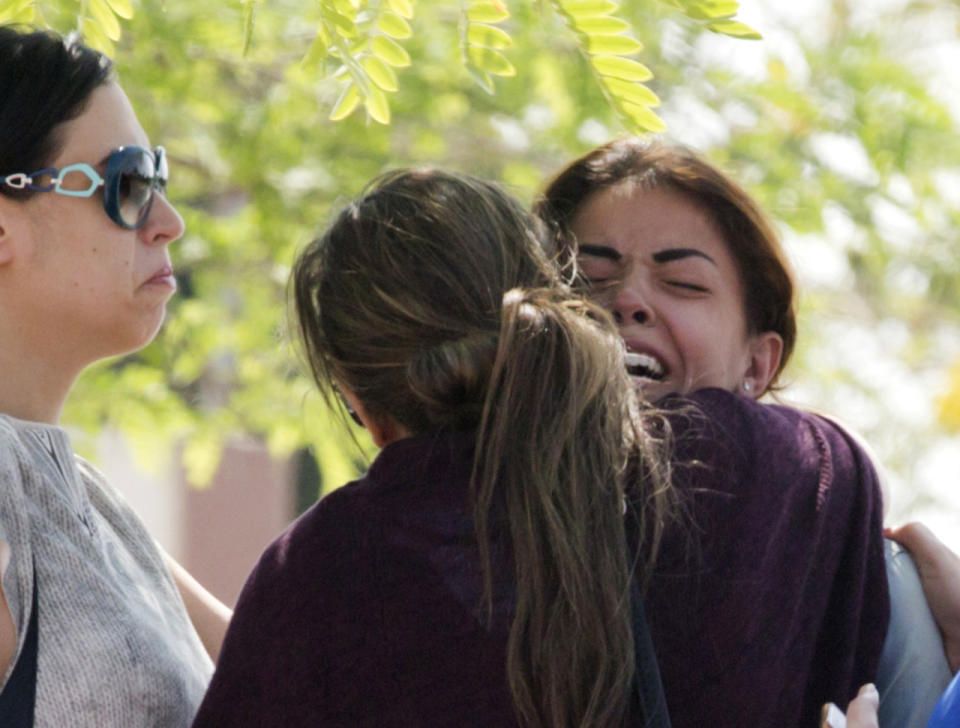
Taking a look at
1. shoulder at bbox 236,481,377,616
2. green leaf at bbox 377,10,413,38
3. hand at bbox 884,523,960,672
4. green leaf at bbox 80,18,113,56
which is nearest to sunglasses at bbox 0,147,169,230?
green leaf at bbox 80,18,113,56

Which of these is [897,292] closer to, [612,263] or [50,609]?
[612,263]

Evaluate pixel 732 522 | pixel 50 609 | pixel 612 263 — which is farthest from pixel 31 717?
pixel 612 263

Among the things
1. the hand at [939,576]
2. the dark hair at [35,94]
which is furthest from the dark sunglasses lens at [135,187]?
the hand at [939,576]

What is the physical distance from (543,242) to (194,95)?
124 inches

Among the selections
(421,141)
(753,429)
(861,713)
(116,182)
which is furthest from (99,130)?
(421,141)

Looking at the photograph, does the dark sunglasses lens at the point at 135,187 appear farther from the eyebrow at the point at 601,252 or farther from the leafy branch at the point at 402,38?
the eyebrow at the point at 601,252

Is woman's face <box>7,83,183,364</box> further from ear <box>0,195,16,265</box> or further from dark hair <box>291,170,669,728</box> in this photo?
dark hair <box>291,170,669,728</box>

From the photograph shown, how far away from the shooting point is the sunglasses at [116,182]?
214 cm

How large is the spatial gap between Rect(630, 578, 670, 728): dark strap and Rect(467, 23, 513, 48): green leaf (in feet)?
2.99

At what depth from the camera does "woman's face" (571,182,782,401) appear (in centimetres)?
224

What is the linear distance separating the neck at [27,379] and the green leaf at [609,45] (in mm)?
927

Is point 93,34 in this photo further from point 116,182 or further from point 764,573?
point 764,573

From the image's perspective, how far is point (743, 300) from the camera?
2.40 m

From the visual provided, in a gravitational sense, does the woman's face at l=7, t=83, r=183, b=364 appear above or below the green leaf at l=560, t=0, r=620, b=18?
below
